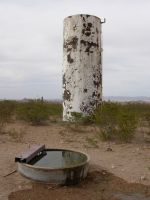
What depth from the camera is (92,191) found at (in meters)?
5.47

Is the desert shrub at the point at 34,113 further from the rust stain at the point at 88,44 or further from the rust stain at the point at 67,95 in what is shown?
the rust stain at the point at 88,44

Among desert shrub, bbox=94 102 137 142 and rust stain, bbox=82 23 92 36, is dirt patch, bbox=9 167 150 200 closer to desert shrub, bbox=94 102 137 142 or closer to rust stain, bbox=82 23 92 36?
desert shrub, bbox=94 102 137 142

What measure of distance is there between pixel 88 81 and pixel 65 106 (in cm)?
132

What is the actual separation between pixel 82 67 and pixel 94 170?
7.10 m

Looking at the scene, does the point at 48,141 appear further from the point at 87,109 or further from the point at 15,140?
the point at 87,109

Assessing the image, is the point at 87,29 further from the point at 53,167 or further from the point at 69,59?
the point at 53,167

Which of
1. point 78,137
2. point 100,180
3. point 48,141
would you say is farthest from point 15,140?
point 100,180

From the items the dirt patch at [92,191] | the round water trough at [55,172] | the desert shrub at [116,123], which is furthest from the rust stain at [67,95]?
the dirt patch at [92,191]

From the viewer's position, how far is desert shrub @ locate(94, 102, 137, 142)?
9.64 meters

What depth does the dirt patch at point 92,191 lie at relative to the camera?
16.9 ft

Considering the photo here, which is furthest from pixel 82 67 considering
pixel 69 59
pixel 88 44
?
pixel 88 44

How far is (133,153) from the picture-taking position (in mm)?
8180

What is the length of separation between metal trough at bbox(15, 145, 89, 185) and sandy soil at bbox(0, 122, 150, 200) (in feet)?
0.43

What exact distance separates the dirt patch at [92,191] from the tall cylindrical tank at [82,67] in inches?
285
